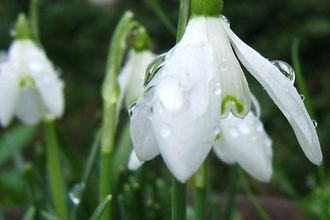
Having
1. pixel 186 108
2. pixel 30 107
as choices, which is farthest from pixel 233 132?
pixel 30 107

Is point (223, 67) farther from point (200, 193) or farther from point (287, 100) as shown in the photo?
point (200, 193)

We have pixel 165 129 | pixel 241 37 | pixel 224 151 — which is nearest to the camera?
pixel 165 129

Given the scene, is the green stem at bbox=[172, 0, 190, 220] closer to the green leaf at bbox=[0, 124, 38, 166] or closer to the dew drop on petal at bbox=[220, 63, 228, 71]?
the dew drop on petal at bbox=[220, 63, 228, 71]

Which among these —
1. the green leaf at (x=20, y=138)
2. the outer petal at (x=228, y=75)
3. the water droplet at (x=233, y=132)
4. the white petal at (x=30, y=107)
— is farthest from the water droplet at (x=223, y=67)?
the green leaf at (x=20, y=138)

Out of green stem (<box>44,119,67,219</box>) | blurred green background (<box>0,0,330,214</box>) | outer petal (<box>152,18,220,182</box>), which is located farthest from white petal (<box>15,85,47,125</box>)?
blurred green background (<box>0,0,330,214</box>)

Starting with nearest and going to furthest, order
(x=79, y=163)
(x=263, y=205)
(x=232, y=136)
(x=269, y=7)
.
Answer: (x=232, y=136) → (x=79, y=163) → (x=263, y=205) → (x=269, y=7)

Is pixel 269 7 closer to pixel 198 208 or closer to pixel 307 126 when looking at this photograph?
pixel 198 208

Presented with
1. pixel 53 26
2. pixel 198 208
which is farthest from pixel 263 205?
pixel 53 26
